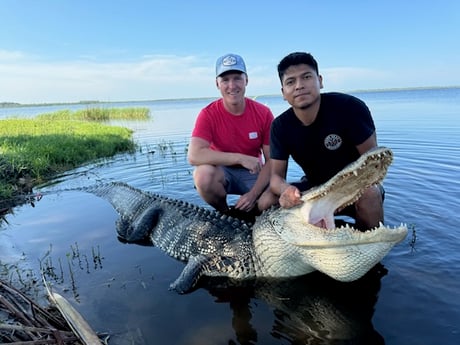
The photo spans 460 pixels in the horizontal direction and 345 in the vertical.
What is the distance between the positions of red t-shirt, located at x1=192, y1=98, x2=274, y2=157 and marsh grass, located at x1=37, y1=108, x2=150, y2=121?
25.3 meters

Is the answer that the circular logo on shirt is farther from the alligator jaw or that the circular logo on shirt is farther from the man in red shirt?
the man in red shirt

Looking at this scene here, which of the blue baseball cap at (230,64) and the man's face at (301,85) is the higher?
the blue baseball cap at (230,64)

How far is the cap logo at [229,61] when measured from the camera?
4918mm

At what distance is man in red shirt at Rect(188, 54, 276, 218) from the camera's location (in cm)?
500

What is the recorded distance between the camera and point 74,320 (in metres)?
2.50

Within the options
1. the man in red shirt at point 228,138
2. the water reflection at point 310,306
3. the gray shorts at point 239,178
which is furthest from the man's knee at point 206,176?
the water reflection at point 310,306

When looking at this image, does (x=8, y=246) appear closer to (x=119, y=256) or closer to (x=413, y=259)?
(x=119, y=256)

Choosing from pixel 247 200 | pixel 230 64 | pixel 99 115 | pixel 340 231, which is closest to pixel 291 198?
pixel 340 231

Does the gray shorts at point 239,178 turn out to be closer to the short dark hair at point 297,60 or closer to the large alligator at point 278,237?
the large alligator at point 278,237

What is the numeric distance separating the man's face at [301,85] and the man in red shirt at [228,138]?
5.04 feet

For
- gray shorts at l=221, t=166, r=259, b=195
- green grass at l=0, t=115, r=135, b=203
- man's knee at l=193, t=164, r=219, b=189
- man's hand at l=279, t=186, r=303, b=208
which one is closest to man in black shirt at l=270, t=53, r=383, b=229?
man's hand at l=279, t=186, r=303, b=208

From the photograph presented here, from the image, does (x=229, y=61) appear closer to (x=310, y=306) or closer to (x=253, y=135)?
(x=253, y=135)

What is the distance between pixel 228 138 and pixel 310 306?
2.84 m

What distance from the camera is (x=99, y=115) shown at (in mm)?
29234
